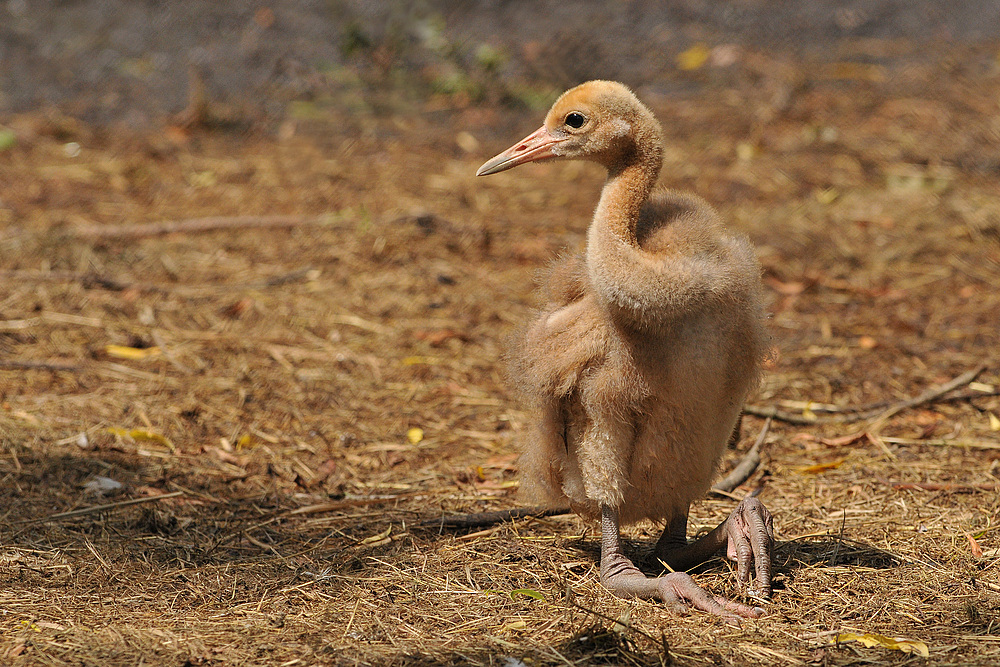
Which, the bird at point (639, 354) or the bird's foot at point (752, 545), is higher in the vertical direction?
the bird at point (639, 354)

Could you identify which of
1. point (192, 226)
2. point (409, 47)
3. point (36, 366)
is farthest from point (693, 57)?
point (36, 366)

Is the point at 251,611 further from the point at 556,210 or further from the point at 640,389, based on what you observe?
the point at 556,210

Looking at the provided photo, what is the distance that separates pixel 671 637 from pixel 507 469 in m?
1.84

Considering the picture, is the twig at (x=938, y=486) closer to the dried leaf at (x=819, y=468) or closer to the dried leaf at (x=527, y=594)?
the dried leaf at (x=819, y=468)

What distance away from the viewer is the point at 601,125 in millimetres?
3797

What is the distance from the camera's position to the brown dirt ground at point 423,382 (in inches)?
138

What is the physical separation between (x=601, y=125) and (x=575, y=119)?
0.13m

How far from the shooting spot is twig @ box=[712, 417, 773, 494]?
4.82 metres

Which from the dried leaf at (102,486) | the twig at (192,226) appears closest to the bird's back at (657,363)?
the dried leaf at (102,486)

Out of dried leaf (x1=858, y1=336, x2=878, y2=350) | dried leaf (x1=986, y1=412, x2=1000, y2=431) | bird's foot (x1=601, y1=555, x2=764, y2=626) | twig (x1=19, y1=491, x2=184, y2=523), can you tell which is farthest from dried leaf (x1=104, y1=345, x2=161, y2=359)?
dried leaf (x1=986, y1=412, x2=1000, y2=431)

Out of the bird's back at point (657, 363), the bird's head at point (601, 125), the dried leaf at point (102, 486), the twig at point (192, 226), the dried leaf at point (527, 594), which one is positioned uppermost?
the bird's head at point (601, 125)

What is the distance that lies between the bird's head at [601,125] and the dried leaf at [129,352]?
3.20 metres

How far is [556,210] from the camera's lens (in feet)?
27.6

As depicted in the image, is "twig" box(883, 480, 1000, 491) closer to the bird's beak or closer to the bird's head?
the bird's head
